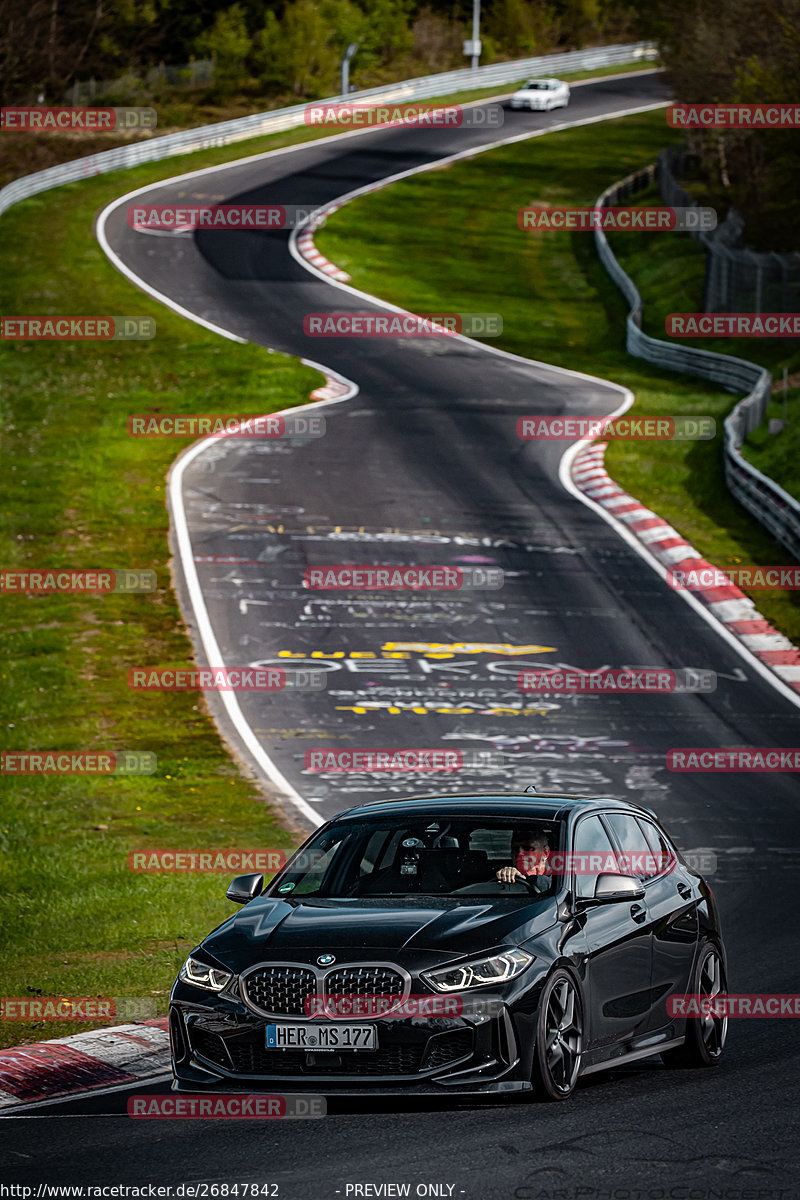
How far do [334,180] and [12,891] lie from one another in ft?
174

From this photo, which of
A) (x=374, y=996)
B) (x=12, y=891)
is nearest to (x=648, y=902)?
(x=374, y=996)

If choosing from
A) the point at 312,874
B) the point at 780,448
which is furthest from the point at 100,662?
the point at 780,448

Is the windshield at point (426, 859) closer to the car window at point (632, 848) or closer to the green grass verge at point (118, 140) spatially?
the car window at point (632, 848)

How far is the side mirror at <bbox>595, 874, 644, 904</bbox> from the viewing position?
865 centimetres

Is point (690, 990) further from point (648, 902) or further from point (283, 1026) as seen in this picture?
point (283, 1026)

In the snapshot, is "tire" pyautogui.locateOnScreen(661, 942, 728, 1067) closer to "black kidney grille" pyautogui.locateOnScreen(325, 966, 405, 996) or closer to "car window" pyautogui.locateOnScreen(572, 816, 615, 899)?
"car window" pyautogui.locateOnScreen(572, 816, 615, 899)

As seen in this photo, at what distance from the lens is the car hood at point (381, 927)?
7.98 metres

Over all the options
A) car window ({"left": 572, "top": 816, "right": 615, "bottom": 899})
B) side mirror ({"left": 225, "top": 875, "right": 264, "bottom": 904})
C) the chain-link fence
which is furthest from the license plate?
the chain-link fence

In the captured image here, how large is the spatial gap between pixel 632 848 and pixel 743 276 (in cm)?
3700

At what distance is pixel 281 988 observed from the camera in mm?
7883

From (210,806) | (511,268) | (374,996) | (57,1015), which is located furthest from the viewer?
(511,268)

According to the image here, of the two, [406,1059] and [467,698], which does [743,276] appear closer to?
[467,698]

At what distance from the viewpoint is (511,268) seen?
56.7 meters

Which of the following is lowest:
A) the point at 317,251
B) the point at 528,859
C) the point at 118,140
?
the point at 317,251
